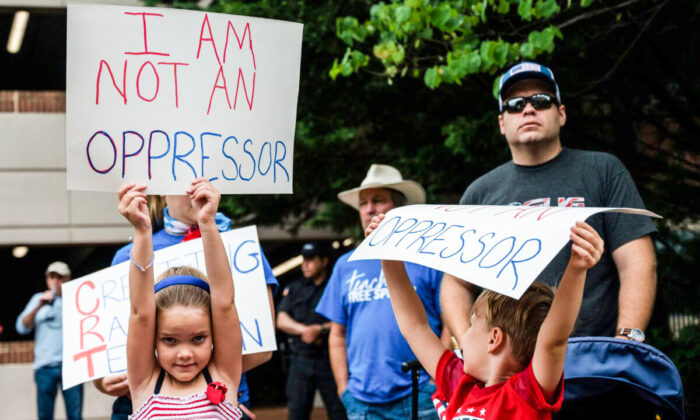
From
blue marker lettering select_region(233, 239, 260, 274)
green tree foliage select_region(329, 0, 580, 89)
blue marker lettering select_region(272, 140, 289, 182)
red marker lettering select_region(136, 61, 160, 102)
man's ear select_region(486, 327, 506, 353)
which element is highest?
green tree foliage select_region(329, 0, 580, 89)

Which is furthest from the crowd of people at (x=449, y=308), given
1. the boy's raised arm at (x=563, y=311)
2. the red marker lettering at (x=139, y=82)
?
the red marker lettering at (x=139, y=82)

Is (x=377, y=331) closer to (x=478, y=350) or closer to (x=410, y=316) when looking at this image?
(x=410, y=316)

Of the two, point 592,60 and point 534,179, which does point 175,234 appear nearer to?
point 534,179

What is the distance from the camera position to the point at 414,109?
9.34 m

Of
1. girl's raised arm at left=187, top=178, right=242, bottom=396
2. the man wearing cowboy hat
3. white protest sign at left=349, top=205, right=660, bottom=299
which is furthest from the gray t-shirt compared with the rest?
girl's raised arm at left=187, top=178, right=242, bottom=396

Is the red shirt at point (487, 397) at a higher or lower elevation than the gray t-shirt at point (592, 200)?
lower

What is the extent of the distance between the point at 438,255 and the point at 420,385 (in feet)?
7.81

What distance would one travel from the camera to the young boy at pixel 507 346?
238 centimetres

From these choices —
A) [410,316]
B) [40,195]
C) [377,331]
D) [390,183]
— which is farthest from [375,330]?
[40,195]

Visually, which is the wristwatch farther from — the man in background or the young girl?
the man in background

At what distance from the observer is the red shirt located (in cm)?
252

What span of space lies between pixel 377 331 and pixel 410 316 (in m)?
1.89

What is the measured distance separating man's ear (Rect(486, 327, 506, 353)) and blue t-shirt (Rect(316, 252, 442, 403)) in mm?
2098

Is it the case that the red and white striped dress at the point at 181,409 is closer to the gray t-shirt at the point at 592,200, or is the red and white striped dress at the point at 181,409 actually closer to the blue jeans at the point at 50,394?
the gray t-shirt at the point at 592,200
